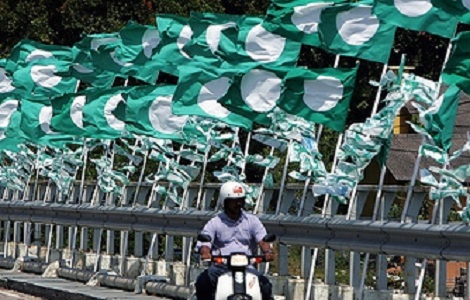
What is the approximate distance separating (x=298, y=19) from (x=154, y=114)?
16.6ft

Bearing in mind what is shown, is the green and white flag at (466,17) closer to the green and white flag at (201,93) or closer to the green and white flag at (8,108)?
the green and white flag at (201,93)

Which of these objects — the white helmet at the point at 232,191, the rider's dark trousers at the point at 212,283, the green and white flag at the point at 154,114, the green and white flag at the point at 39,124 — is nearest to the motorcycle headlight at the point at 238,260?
the rider's dark trousers at the point at 212,283

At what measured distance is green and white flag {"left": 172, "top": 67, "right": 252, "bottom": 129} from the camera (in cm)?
2481

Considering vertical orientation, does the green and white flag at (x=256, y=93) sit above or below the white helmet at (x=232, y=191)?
above

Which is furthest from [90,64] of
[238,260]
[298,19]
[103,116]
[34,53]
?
[238,260]

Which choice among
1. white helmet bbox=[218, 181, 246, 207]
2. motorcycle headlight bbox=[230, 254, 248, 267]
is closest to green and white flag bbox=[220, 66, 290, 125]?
white helmet bbox=[218, 181, 246, 207]

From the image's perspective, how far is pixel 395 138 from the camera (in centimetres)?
2912

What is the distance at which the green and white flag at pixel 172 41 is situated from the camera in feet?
88.7

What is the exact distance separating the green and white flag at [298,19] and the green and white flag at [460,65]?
5409mm

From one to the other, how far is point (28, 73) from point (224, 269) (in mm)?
19391

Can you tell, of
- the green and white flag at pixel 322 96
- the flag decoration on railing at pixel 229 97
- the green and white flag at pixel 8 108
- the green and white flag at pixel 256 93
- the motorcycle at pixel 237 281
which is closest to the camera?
the motorcycle at pixel 237 281

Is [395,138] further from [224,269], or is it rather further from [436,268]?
[224,269]

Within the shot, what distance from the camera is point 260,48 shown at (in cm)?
2383

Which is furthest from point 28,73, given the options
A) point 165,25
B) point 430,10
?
point 430,10
